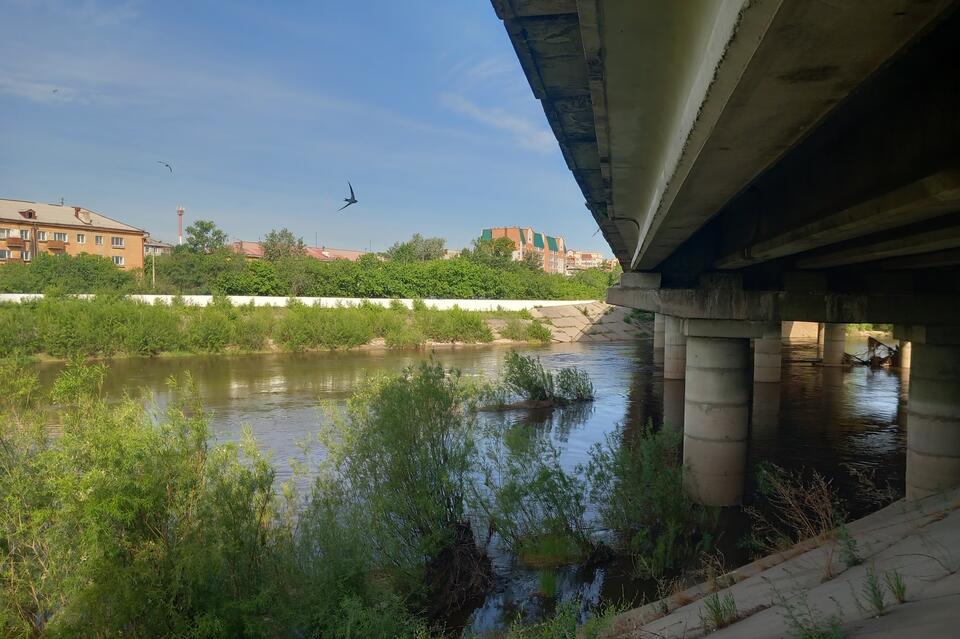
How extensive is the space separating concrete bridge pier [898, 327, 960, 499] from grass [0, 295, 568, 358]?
115 ft

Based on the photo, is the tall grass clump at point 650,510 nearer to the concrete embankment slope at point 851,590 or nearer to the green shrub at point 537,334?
the concrete embankment slope at point 851,590

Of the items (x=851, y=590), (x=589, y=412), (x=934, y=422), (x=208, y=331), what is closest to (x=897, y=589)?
(x=851, y=590)

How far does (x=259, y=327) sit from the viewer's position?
45.5m

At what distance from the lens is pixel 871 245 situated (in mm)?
8344

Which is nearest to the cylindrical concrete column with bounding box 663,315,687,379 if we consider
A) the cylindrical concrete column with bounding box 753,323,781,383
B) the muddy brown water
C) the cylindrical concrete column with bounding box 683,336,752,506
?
the muddy brown water

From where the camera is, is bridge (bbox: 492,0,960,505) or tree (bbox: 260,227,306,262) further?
tree (bbox: 260,227,306,262)

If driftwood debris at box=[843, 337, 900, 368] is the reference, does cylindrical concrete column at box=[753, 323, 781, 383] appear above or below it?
above

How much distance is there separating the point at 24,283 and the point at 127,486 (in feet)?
182

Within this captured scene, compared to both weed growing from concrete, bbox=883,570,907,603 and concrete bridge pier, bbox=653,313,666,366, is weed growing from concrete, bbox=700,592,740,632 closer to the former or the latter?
weed growing from concrete, bbox=883,570,907,603

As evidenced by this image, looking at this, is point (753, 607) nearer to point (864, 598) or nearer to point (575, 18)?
point (864, 598)

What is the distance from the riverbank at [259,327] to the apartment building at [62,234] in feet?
124

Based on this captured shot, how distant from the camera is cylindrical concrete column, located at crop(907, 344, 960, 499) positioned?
440 inches

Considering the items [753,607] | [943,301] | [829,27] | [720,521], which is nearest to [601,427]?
[720,521]

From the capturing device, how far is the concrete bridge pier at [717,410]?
499 inches
